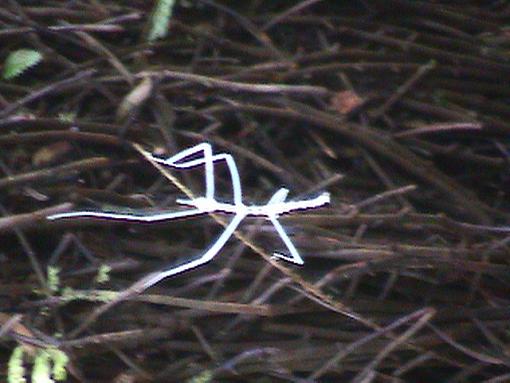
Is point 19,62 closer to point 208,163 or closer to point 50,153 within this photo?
point 50,153

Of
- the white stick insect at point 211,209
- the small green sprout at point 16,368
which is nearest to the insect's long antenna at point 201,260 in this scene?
the white stick insect at point 211,209

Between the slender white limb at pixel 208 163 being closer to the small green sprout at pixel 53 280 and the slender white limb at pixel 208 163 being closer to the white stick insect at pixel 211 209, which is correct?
the white stick insect at pixel 211 209

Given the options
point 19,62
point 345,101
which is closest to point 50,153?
point 19,62

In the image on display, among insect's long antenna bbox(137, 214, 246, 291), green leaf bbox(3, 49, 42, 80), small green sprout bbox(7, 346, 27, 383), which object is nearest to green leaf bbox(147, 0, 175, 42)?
green leaf bbox(3, 49, 42, 80)

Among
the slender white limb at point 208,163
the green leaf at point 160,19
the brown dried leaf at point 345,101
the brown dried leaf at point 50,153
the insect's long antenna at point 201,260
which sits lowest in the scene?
the insect's long antenna at point 201,260

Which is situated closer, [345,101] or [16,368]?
[16,368]

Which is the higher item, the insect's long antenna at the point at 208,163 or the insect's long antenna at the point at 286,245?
the insect's long antenna at the point at 208,163

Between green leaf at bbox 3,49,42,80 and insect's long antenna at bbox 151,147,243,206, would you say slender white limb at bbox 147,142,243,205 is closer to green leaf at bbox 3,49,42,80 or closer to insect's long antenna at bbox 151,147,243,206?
insect's long antenna at bbox 151,147,243,206
